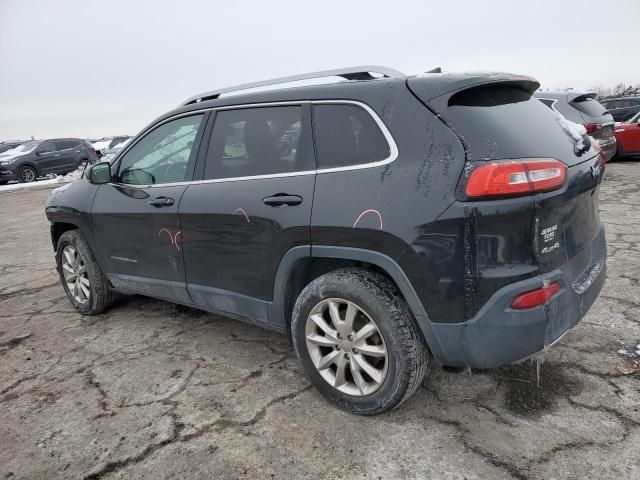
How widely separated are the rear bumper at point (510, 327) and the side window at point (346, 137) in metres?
0.84

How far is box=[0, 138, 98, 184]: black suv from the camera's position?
18.6m

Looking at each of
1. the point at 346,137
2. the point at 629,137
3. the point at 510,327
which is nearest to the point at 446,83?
the point at 346,137

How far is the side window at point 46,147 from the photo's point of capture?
19422 mm

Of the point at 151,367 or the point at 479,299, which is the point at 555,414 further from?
the point at 151,367

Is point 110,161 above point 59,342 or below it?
above

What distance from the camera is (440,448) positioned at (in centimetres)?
224

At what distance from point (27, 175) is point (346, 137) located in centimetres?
2048

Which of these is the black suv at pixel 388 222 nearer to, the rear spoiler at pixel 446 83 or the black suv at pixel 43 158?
the rear spoiler at pixel 446 83

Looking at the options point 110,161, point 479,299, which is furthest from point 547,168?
point 110,161

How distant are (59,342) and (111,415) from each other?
1387 mm

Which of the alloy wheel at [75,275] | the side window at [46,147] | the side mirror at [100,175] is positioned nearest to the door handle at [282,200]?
the side mirror at [100,175]

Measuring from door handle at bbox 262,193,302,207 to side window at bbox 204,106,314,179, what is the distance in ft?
0.49

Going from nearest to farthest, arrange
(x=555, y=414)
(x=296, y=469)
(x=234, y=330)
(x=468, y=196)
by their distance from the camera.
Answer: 1. (x=468, y=196)
2. (x=296, y=469)
3. (x=555, y=414)
4. (x=234, y=330)

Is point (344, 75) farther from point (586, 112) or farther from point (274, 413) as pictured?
point (586, 112)
